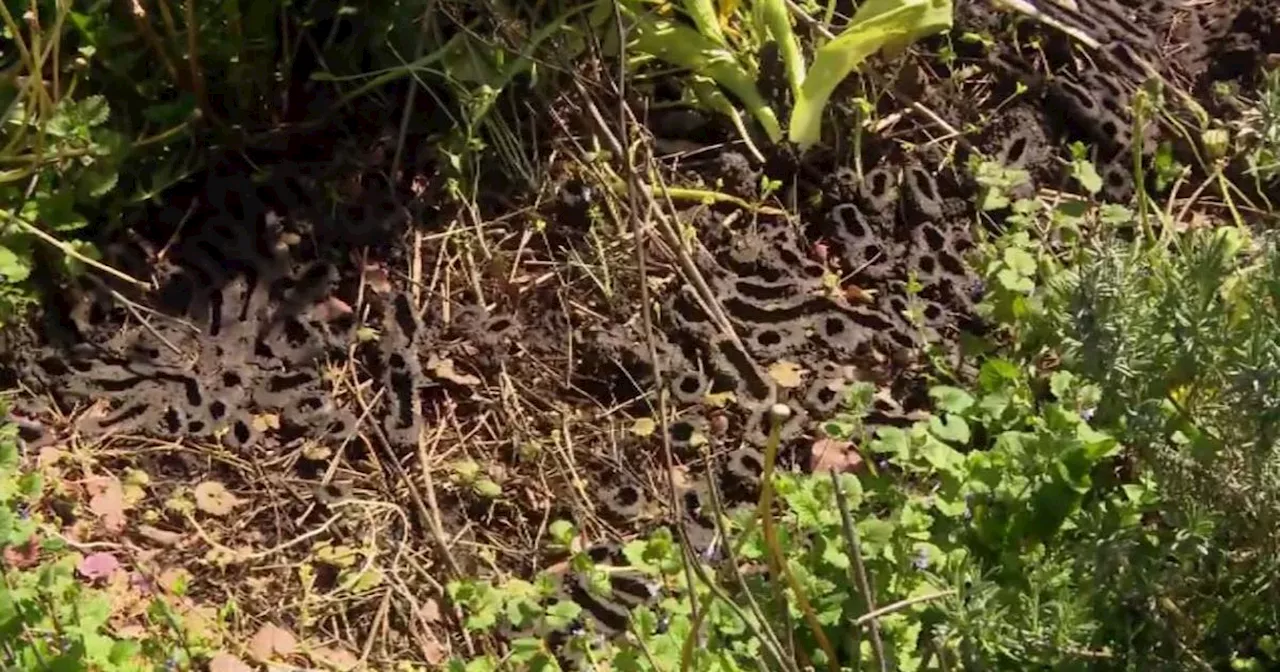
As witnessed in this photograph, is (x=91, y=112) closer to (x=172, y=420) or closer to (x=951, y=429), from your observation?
(x=172, y=420)

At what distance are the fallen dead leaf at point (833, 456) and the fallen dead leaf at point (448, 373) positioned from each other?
460 mm

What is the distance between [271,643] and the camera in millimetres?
1918

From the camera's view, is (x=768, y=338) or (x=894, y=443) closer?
(x=894, y=443)

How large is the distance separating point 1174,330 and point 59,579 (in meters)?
1.15

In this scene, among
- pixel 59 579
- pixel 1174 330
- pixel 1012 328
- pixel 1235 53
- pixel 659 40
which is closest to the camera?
pixel 1174 330

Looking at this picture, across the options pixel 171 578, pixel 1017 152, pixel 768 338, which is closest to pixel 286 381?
pixel 171 578

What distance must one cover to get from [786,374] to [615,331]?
239 millimetres

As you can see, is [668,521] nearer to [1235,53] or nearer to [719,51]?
[719,51]

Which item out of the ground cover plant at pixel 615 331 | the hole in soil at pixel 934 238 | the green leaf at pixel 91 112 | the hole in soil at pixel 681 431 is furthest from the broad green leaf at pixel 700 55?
the green leaf at pixel 91 112

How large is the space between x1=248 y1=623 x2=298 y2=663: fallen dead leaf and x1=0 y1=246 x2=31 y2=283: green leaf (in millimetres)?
544

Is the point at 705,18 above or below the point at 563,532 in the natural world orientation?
above

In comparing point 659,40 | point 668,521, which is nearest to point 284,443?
point 668,521

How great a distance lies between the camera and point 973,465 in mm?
1818

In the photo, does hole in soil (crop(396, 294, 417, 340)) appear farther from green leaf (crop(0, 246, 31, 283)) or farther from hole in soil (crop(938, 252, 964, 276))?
hole in soil (crop(938, 252, 964, 276))
